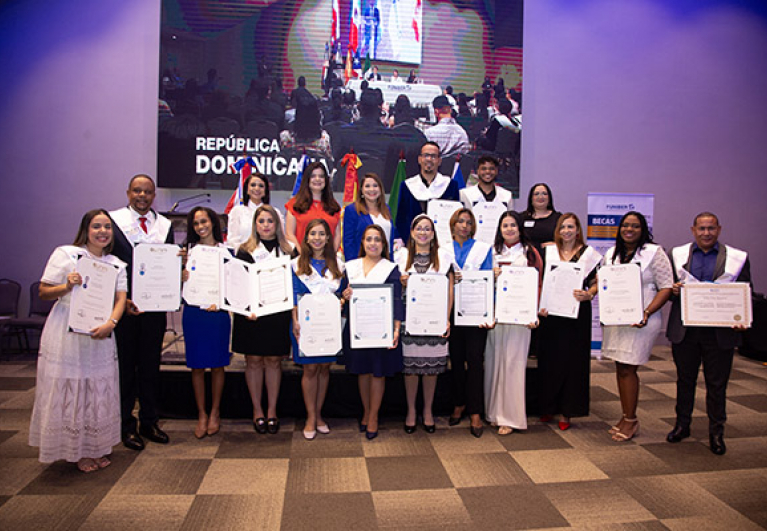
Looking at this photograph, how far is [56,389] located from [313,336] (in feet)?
4.76

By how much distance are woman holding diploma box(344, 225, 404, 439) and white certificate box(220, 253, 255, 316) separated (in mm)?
657

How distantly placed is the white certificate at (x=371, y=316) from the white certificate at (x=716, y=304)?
74.6 inches

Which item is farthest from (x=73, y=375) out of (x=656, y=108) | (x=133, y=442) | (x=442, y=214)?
(x=656, y=108)

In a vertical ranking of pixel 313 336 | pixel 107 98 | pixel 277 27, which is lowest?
pixel 313 336

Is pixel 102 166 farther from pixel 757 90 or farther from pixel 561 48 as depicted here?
pixel 757 90

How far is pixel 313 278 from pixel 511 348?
58.8 inches

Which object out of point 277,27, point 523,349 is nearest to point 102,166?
point 277,27

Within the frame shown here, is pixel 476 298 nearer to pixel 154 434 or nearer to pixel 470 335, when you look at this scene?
pixel 470 335

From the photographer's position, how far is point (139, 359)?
3250 mm

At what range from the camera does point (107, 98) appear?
621cm

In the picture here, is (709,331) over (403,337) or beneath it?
over

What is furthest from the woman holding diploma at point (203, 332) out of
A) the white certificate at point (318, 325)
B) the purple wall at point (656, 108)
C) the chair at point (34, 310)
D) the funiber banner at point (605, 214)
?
the funiber banner at point (605, 214)

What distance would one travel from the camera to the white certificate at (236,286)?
3189 mm

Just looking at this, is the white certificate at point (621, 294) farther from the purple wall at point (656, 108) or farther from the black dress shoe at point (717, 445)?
the purple wall at point (656, 108)
